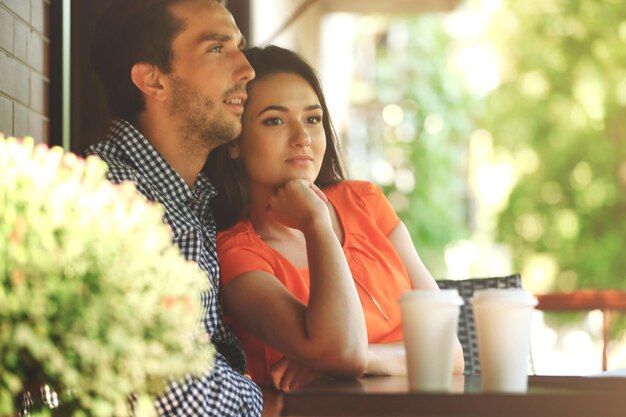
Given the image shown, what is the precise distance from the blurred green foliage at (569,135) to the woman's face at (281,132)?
9.55 m

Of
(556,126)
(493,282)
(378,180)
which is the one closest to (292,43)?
(493,282)

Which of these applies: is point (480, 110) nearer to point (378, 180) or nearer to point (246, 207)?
point (378, 180)

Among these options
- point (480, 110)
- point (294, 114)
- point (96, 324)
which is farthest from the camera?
point (480, 110)

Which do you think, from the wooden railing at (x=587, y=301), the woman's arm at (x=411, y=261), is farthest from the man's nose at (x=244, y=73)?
the wooden railing at (x=587, y=301)

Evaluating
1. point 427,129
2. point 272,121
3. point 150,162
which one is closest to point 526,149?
point 427,129

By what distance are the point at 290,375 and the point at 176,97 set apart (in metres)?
0.81

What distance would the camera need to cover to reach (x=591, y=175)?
12.1m

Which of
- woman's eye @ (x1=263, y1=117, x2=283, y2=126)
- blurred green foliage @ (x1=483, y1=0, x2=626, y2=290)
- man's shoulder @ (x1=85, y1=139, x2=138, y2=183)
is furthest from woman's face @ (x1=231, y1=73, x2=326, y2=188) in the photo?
blurred green foliage @ (x1=483, y1=0, x2=626, y2=290)

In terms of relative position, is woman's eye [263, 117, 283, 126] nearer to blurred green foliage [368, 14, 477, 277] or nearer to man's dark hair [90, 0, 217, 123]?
man's dark hair [90, 0, 217, 123]

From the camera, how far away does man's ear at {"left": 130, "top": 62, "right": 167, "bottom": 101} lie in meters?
2.59

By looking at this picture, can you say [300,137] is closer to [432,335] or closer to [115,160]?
[115,160]

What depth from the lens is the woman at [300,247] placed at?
6.95ft

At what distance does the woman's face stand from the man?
0.07 meters

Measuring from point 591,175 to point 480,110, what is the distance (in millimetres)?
1685
